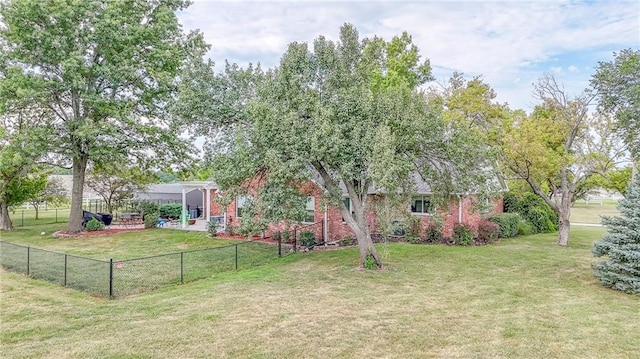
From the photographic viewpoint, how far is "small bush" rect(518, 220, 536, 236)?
23969 millimetres

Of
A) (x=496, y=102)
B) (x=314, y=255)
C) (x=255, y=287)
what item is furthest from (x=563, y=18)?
(x=255, y=287)

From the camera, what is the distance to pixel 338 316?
8.74 meters

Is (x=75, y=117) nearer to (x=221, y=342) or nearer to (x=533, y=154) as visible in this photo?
(x=221, y=342)

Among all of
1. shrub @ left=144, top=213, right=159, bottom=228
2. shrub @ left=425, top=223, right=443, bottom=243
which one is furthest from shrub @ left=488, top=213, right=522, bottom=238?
shrub @ left=144, top=213, right=159, bottom=228

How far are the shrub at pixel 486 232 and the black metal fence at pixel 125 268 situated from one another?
10.1 metres

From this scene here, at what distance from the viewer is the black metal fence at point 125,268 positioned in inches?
457

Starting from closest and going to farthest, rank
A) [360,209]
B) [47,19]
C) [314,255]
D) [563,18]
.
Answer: [360,209] → [563,18] → [314,255] → [47,19]

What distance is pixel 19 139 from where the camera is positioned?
21328 millimetres

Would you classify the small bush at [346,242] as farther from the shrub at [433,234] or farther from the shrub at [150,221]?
the shrub at [150,221]

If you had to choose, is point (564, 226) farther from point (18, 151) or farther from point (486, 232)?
point (18, 151)

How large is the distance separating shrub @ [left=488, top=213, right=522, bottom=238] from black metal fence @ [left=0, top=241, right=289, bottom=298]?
1269cm

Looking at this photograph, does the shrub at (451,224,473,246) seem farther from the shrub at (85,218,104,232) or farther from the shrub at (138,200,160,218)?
the shrub at (85,218,104,232)

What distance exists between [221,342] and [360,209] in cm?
742

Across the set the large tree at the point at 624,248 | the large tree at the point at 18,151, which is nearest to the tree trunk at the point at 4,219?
the large tree at the point at 18,151
